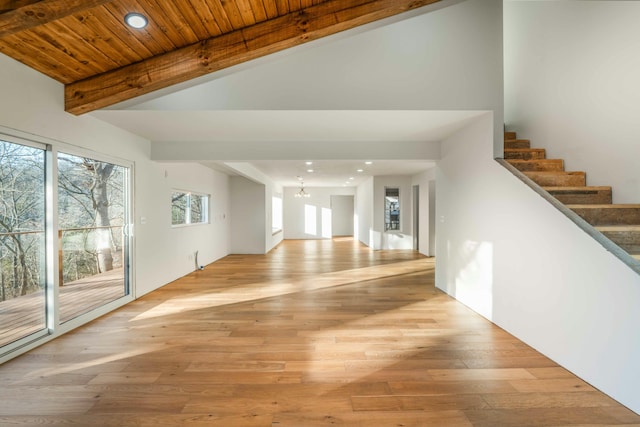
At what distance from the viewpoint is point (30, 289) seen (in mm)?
2855

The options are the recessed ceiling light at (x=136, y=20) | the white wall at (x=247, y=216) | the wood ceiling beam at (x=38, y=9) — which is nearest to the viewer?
the wood ceiling beam at (x=38, y=9)

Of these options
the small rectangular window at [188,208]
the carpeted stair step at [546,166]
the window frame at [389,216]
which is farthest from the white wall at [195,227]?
the carpeted stair step at [546,166]

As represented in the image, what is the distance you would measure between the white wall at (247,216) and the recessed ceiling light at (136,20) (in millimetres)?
6532

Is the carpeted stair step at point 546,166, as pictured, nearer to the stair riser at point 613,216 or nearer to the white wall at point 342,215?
the stair riser at point 613,216

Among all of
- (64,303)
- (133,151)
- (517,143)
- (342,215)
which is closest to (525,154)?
(517,143)

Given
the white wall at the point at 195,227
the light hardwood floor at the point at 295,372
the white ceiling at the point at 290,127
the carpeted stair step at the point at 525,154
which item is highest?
the white ceiling at the point at 290,127

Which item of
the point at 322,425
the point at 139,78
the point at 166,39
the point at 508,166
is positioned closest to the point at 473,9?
the point at 508,166

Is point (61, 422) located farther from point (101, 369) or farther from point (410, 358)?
point (410, 358)

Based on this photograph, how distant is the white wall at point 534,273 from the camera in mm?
1971

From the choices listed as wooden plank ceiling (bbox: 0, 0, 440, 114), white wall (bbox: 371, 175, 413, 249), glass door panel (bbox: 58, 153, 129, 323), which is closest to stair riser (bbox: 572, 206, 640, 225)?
wooden plank ceiling (bbox: 0, 0, 440, 114)

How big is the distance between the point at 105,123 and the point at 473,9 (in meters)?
4.49

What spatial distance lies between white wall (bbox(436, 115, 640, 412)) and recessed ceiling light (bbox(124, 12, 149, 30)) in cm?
340

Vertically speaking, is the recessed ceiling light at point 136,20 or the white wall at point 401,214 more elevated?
the recessed ceiling light at point 136,20

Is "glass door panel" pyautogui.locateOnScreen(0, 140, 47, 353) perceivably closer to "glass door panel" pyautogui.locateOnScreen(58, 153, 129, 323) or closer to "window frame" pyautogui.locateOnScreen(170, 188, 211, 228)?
"glass door panel" pyautogui.locateOnScreen(58, 153, 129, 323)
